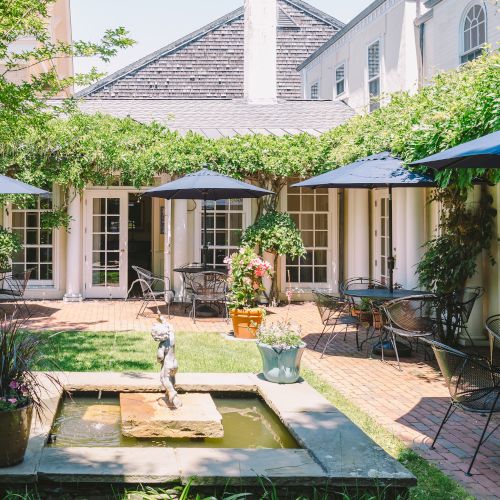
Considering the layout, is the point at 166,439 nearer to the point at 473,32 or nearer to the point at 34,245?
the point at 473,32

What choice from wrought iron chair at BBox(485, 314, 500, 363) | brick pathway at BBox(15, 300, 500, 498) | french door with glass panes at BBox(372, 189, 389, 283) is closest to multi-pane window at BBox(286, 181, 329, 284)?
french door with glass panes at BBox(372, 189, 389, 283)

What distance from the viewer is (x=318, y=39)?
2634 centimetres

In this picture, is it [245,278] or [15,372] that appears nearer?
[15,372]

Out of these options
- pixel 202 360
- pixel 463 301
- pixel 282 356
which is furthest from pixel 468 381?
pixel 463 301

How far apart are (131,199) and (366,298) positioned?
11040 mm

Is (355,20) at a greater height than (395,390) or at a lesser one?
greater

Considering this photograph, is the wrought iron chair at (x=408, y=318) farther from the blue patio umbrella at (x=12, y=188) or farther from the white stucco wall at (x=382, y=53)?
the blue patio umbrella at (x=12, y=188)

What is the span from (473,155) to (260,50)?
1300 centimetres

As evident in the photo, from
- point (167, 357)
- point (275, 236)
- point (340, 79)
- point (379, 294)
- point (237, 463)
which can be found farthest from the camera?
point (340, 79)

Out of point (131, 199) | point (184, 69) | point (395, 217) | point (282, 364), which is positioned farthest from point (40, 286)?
point (184, 69)

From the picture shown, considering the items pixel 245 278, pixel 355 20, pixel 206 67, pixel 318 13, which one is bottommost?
pixel 245 278

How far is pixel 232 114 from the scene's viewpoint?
1655 cm

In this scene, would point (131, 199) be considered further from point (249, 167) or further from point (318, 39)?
point (318, 39)

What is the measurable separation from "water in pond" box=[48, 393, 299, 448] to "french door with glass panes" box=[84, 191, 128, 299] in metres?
8.86
